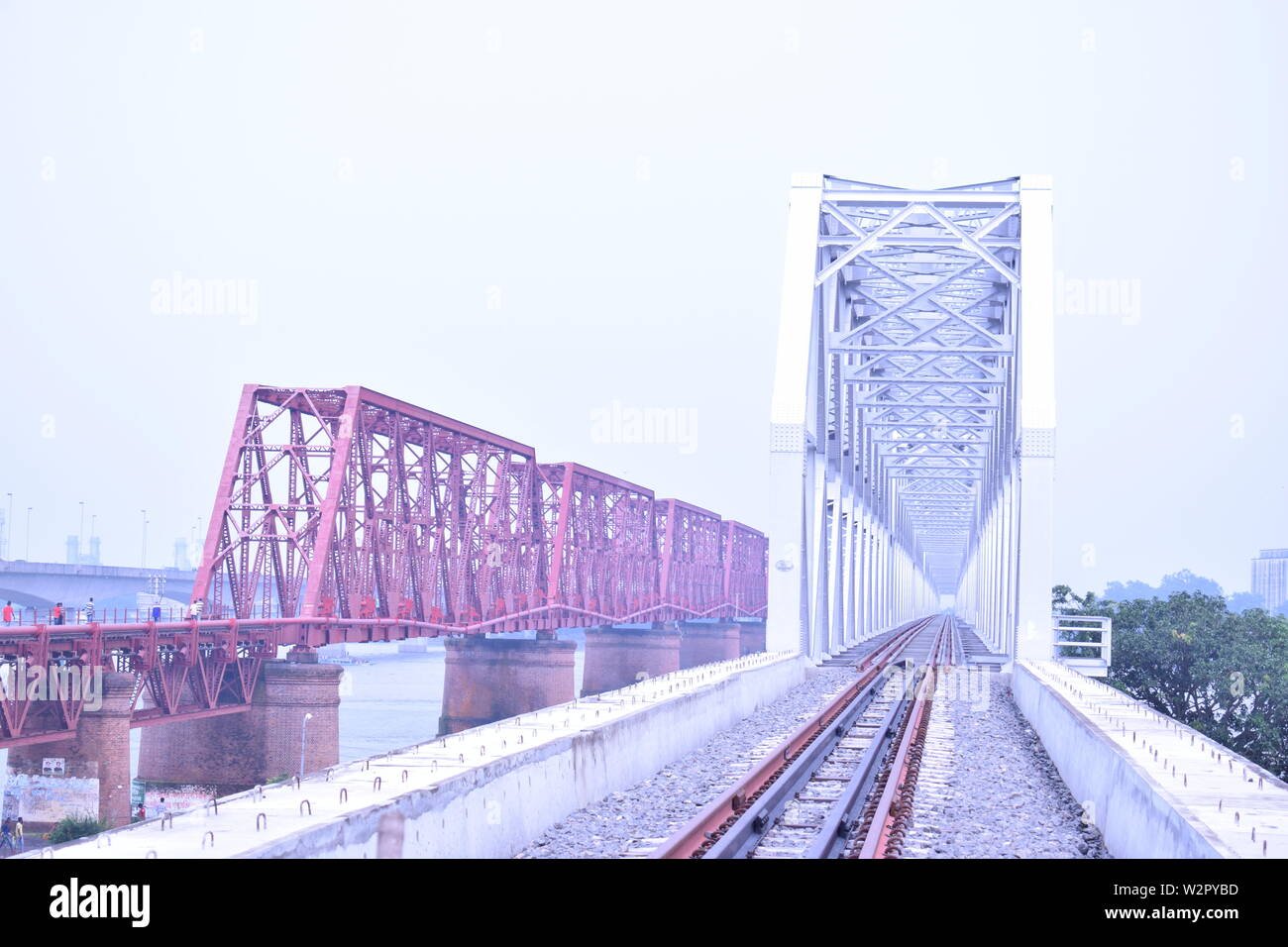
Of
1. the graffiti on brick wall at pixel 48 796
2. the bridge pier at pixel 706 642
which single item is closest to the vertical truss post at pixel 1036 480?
the graffiti on brick wall at pixel 48 796

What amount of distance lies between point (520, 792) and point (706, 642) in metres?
114

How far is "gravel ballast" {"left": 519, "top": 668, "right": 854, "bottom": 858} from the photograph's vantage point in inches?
429

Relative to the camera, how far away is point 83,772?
1267 inches

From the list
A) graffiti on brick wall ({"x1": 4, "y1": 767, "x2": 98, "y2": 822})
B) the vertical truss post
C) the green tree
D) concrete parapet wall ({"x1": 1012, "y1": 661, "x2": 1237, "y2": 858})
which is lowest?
the green tree

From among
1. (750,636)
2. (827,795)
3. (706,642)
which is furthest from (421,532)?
(750,636)

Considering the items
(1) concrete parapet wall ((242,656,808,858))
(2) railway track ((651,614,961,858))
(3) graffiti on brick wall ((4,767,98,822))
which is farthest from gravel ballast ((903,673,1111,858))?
(3) graffiti on brick wall ((4,767,98,822))

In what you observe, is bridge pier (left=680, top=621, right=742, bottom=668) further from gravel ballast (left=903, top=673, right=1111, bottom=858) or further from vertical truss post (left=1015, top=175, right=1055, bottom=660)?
gravel ballast (left=903, top=673, right=1111, bottom=858)

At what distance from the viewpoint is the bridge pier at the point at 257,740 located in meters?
38.8

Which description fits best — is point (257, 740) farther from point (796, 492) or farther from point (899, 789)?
point (899, 789)

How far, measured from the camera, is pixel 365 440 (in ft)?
171

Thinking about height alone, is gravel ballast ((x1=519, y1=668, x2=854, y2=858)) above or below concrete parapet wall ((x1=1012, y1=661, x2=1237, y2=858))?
below

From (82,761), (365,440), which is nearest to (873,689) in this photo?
(82,761)

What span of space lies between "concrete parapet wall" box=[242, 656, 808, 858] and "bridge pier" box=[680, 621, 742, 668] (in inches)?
4031

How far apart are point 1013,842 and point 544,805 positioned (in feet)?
12.5
